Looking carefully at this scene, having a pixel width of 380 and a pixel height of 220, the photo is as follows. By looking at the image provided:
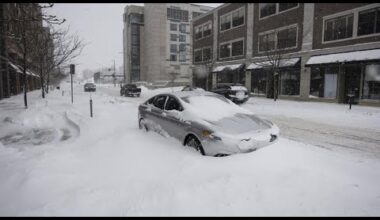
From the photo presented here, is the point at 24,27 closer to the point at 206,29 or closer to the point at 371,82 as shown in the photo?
the point at 371,82

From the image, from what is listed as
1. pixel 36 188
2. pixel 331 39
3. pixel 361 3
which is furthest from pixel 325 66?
pixel 36 188

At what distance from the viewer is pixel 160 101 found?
7695mm

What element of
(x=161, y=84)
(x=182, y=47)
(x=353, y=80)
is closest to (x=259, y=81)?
(x=353, y=80)

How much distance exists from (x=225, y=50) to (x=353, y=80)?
57.1ft

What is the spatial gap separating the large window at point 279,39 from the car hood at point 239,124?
66.5ft

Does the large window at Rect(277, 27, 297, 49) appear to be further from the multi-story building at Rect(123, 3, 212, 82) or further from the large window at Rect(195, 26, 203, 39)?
the multi-story building at Rect(123, 3, 212, 82)

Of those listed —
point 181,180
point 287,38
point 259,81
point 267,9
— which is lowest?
point 181,180

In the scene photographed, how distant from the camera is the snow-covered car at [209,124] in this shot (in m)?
5.31

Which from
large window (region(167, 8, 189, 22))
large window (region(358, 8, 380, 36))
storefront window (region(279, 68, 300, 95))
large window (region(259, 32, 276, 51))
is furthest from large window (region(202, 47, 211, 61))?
large window (region(167, 8, 189, 22))

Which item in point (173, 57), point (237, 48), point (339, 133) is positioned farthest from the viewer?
point (173, 57)

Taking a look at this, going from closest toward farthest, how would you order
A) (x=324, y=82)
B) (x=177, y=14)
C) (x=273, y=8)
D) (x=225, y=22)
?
(x=324, y=82)
(x=273, y=8)
(x=225, y=22)
(x=177, y=14)

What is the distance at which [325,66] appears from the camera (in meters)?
21.4

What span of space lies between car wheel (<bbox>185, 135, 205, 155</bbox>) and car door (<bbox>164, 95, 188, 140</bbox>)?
0.61ft

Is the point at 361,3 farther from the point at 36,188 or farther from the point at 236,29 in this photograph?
the point at 36,188
